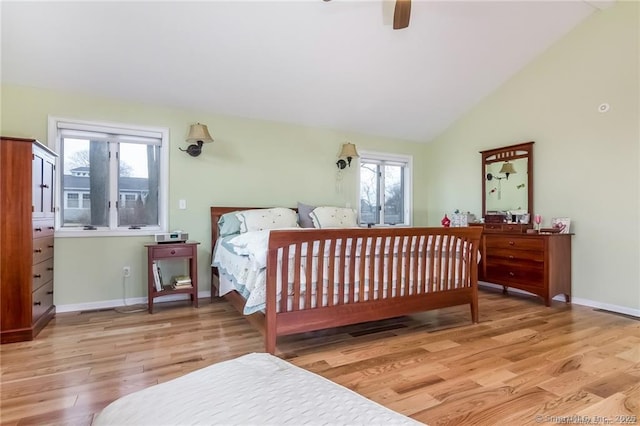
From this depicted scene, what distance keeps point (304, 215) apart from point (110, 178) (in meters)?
2.12

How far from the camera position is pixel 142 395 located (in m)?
0.76

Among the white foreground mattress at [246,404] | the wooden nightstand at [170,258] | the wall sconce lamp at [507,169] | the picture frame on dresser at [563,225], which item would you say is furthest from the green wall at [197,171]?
the white foreground mattress at [246,404]

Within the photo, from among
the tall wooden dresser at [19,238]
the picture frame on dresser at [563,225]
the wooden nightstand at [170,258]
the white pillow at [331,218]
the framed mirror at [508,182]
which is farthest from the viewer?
the framed mirror at [508,182]

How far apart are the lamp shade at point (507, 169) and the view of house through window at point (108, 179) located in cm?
421

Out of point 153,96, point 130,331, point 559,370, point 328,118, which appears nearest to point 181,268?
point 130,331

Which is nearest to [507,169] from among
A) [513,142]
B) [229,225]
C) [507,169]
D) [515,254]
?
[507,169]

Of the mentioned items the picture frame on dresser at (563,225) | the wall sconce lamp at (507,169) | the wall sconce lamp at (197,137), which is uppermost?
the wall sconce lamp at (197,137)

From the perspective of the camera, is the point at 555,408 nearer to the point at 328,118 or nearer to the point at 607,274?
the point at 607,274

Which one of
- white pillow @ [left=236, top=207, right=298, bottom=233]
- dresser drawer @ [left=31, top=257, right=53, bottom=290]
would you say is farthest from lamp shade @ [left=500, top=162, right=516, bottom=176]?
dresser drawer @ [left=31, top=257, right=53, bottom=290]

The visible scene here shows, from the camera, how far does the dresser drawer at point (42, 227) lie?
8.76 ft

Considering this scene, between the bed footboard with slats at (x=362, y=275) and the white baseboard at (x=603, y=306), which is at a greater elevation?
the bed footboard with slats at (x=362, y=275)

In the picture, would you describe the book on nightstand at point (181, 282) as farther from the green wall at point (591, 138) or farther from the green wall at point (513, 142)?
the green wall at point (591, 138)

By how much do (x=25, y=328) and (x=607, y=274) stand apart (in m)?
5.25

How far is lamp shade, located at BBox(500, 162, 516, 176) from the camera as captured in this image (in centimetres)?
434
